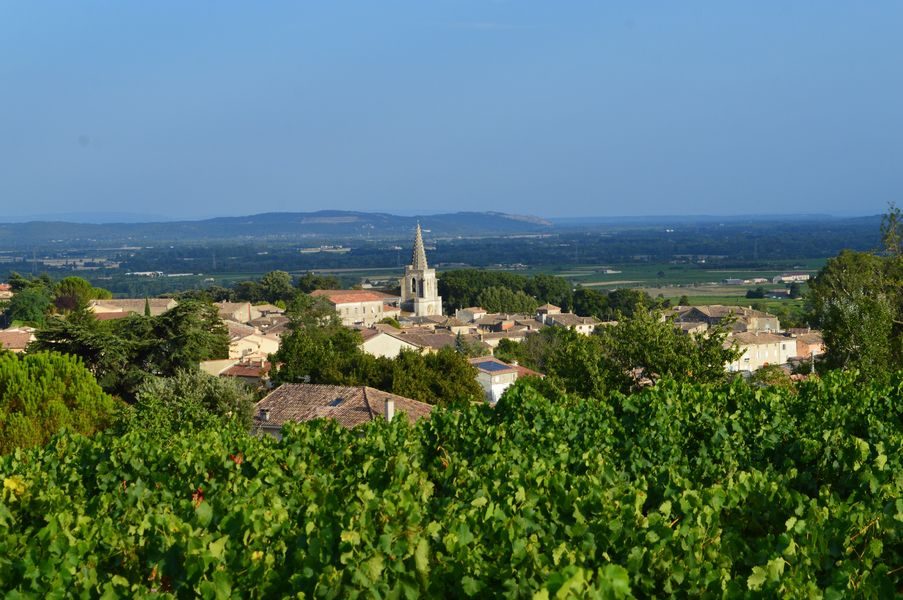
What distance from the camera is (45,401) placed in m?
25.5

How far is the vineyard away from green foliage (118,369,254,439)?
28.7 ft

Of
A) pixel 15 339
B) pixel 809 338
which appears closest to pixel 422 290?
pixel 809 338

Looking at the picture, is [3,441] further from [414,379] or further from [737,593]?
[737,593]

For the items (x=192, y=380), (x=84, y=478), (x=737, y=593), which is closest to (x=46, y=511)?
(x=84, y=478)

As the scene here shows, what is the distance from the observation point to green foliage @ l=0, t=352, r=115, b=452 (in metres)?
24.0

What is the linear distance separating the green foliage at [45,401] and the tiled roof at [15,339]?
24.4 metres

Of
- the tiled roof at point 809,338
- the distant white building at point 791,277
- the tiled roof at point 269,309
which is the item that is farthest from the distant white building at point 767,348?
the distant white building at point 791,277

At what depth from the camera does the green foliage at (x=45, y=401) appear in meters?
24.0

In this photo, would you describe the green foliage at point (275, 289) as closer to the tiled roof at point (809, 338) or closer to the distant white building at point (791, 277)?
the tiled roof at point (809, 338)

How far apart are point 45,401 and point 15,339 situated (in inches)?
1170

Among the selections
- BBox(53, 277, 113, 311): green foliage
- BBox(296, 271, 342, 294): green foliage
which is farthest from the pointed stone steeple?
BBox(53, 277, 113, 311): green foliage

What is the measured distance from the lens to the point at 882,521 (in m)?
8.78

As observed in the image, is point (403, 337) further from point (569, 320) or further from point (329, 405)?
point (329, 405)

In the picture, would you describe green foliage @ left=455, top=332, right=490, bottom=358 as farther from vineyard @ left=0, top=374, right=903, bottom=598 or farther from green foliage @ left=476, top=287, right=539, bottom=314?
vineyard @ left=0, top=374, right=903, bottom=598
